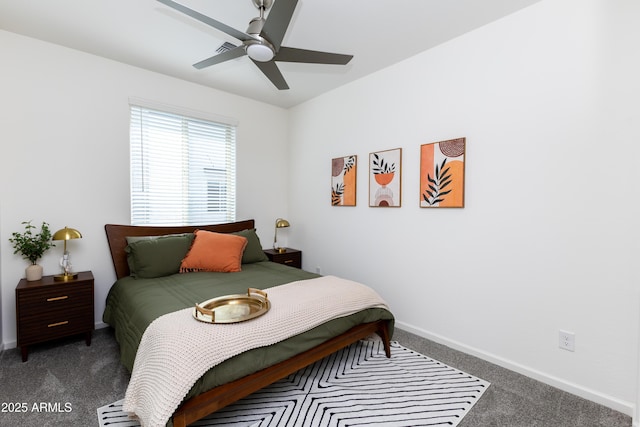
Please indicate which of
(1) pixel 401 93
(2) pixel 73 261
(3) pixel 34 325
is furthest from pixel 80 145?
(1) pixel 401 93

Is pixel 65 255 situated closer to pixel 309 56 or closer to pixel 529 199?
pixel 309 56

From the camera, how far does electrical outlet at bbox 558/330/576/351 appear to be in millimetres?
2037

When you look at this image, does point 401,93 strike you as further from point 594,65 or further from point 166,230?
point 166,230

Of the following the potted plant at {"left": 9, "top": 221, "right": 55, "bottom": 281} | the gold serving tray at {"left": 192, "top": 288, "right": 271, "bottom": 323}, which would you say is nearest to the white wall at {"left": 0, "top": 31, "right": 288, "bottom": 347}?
the potted plant at {"left": 9, "top": 221, "right": 55, "bottom": 281}

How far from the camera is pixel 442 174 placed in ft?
8.84

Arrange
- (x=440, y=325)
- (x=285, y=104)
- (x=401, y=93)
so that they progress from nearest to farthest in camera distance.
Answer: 1. (x=440, y=325)
2. (x=401, y=93)
3. (x=285, y=104)

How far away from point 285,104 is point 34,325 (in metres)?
3.59

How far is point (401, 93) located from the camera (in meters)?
3.05

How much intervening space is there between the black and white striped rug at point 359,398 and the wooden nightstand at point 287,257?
171 centimetres

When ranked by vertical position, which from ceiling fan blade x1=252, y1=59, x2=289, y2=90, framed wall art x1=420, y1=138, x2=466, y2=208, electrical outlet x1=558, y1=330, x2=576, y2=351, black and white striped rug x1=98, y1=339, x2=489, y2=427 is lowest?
black and white striped rug x1=98, y1=339, x2=489, y2=427

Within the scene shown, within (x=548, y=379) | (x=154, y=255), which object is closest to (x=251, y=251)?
(x=154, y=255)

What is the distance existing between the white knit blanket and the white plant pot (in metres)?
1.66

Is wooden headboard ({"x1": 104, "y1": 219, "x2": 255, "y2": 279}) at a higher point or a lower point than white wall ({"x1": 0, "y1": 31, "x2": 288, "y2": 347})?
lower

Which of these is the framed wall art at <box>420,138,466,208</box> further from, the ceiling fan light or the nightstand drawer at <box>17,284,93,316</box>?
the nightstand drawer at <box>17,284,93,316</box>
